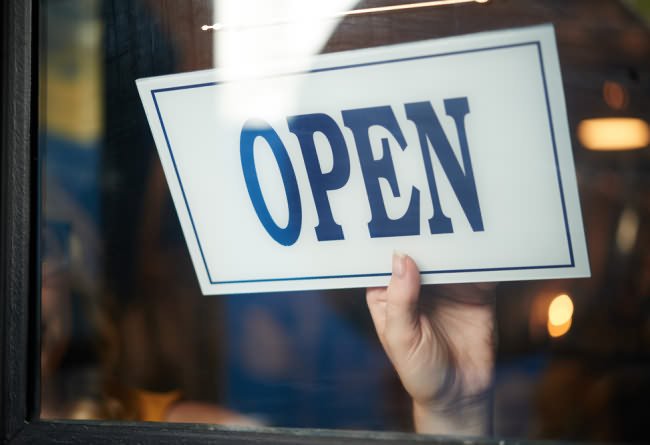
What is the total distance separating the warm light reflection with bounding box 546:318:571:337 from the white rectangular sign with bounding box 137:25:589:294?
10cm

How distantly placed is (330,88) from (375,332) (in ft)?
1.06

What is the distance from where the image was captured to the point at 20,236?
906 mm

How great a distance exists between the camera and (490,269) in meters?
0.78

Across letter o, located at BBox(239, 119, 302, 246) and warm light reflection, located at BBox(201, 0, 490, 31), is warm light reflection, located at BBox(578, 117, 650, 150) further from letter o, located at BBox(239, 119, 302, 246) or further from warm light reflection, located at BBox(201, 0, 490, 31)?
letter o, located at BBox(239, 119, 302, 246)

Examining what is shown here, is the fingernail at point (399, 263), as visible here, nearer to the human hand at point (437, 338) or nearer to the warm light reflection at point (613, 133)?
the human hand at point (437, 338)

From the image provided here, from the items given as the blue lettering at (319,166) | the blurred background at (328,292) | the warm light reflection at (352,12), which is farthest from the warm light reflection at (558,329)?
the warm light reflection at (352,12)

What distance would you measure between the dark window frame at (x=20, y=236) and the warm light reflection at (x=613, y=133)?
2.21 feet

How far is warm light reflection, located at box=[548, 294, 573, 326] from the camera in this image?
2.65 ft

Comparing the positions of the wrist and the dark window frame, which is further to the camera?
the dark window frame

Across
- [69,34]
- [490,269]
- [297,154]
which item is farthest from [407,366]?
[69,34]

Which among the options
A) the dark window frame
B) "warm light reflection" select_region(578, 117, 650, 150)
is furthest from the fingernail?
the dark window frame

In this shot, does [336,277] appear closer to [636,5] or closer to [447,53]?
[447,53]

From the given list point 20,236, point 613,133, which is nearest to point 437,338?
point 613,133

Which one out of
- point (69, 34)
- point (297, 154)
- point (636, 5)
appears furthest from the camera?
point (69, 34)
